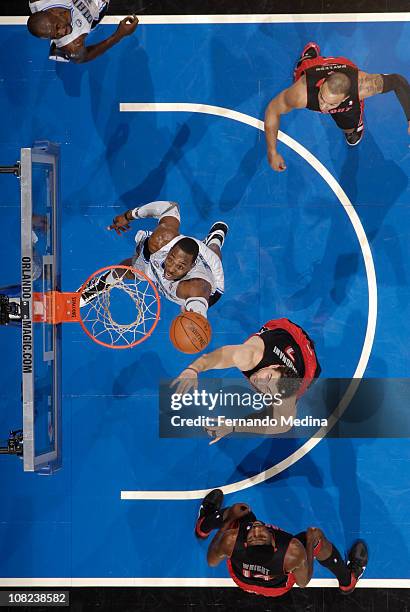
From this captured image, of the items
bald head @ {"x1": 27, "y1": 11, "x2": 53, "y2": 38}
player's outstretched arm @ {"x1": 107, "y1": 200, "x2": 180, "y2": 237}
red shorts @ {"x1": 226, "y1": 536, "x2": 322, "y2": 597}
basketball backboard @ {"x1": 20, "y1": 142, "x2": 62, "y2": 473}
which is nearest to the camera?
basketball backboard @ {"x1": 20, "y1": 142, "x2": 62, "y2": 473}

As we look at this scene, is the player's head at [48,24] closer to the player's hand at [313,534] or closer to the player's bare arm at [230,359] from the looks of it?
the player's bare arm at [230,359]

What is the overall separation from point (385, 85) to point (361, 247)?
172 centimetres

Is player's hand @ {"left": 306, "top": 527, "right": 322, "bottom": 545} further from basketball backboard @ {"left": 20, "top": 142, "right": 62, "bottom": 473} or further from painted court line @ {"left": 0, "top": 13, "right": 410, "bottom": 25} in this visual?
painted court line @ {"left": 0, "top": 13, "right": 410, "bottom": 25}

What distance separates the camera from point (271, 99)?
21.8 ft

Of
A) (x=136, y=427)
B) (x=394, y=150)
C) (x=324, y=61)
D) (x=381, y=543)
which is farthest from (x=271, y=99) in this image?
(x=381, y=543)

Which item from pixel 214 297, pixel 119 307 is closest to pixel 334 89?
pixel 214 297

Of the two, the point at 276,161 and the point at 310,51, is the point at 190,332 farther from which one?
the point at 310,51

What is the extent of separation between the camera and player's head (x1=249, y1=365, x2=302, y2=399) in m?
6.69

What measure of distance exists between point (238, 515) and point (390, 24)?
5.44 m

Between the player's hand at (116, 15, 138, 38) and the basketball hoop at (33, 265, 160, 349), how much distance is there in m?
2.49

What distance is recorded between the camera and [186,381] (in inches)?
264

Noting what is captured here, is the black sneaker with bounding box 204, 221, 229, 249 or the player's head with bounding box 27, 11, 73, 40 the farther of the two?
the black sneaker with bounding box 204, 221, 229, 249

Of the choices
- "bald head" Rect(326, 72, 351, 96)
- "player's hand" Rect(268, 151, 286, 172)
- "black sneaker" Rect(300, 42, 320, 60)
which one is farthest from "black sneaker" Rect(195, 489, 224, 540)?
"black sneaker" Rect(300, 42, 320, 60)

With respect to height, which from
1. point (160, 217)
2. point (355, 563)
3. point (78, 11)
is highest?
point (78, 11)
